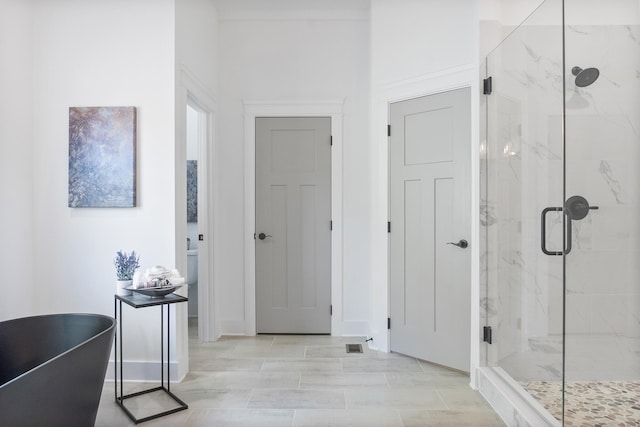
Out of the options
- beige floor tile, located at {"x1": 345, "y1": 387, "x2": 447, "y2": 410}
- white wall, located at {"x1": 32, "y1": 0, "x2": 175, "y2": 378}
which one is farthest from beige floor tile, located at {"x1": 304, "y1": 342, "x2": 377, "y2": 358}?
white wall, located at {"x1": 32, "y1": 0, "x2": 175, "y2": 378}

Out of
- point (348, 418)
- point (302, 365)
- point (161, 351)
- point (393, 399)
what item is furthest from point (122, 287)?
point (393, 399)

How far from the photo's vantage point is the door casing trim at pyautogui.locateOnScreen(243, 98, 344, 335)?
3.71 metres

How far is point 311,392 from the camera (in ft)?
8.33

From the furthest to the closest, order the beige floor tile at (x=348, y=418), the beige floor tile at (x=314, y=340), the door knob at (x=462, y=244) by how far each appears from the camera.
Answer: the beige floor tile at (x=314, y=340)
the door knob at (x=462, y=244)
the beige floor tile at (x=348, y=418)

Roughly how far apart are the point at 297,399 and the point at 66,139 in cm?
230

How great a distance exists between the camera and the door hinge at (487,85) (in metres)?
2.58

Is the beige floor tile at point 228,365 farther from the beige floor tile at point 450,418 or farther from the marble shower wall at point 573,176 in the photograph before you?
the marble shower wall at point 573,176

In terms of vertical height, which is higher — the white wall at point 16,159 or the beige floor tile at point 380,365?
the white wall at point 16,159

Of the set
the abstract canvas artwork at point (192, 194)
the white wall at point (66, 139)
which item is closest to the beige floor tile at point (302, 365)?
the white wall at point (66, 139)

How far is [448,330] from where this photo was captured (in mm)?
2955

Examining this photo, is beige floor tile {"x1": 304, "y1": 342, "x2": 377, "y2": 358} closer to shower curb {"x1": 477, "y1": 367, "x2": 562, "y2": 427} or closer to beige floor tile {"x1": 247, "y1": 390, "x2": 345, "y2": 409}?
beige floor tile {"x1": 247, "y1": 390, "x2": 345, "y2": 409}

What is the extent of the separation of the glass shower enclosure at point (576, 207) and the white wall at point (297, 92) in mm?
1475

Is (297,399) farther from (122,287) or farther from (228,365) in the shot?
(122,287)

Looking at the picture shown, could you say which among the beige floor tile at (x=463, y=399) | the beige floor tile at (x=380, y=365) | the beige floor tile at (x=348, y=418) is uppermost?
the beige floor tile at (x=348, y=418)
